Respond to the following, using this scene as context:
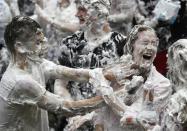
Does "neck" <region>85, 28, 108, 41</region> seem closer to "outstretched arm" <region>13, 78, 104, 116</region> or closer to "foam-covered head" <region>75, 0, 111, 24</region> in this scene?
"foam-covered head" <region>75, 0, 111, 24</region>

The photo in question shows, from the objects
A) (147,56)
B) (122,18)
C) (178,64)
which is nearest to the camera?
(178,64)

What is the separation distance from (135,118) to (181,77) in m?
0.76

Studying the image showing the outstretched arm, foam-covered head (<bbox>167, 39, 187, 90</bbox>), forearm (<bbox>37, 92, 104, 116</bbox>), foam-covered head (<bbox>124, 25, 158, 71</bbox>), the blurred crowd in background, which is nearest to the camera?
foam-covered head (<bbox>167, 39, 187, 90</bbox>)

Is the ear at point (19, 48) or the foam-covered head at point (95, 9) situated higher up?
the ear at point (19, 48)

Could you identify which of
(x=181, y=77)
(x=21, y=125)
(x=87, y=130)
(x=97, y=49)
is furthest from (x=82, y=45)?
(x=181, y=77)

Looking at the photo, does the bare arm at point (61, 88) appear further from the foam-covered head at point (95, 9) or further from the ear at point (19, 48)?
the ear at point (19, 48)

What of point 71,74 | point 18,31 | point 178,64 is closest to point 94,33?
point 71,74

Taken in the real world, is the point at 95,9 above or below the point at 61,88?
above

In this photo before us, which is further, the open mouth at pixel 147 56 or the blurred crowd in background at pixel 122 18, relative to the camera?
the blurred crowd in background at pixel 122 18

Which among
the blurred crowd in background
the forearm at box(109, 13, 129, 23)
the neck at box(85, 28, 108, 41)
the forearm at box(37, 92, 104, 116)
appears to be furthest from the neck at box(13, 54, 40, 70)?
the forearm at box(109, 13, 129, 23)

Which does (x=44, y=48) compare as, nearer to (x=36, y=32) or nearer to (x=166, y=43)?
(x=36, y=32)

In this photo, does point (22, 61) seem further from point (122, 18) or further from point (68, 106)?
point (122, 18)

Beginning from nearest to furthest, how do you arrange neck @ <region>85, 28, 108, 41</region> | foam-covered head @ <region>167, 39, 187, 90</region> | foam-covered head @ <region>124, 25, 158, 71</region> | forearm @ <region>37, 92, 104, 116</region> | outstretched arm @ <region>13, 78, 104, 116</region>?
1. foam-covered head @ <region>167, 39, 187, 90</region>
2. outstretched arm @ <region>13, 78, 104, 116</region>
3. forearm @ <region>37, 92, 104, 116</region>
4. foam-covered head @ <region>124, 25, 158, 71</region>
5. neck @ <region>85, 28, 108, 41</region>

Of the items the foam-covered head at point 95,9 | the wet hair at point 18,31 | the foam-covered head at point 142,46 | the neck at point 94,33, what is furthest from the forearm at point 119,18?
the wet hair at point 18,31
